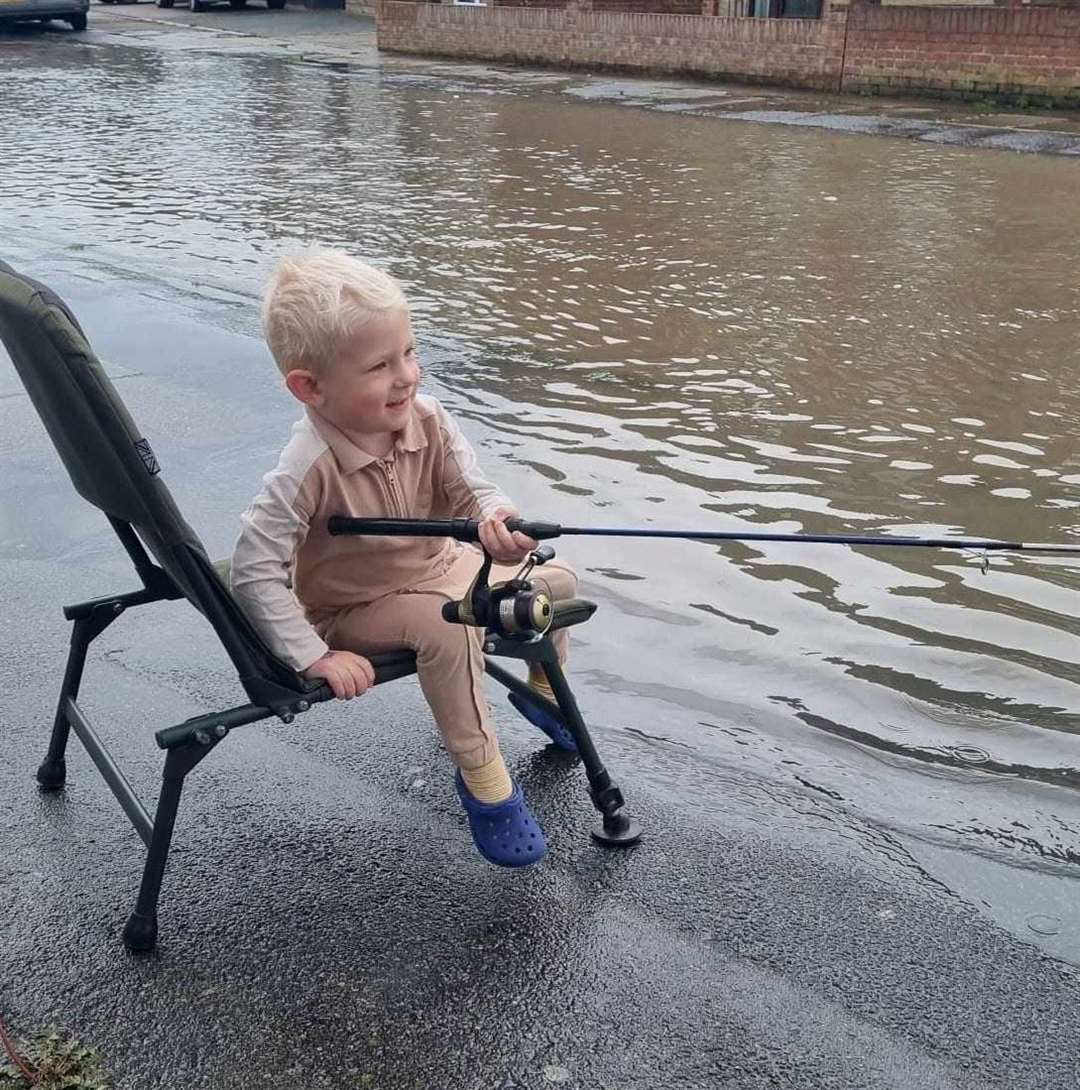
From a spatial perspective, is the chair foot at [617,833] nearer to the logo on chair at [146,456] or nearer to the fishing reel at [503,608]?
the fishing reel at [503,608]

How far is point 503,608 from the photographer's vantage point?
2717mm

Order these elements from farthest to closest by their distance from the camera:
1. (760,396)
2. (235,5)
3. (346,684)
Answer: (235,5), (760,396), (346,684)

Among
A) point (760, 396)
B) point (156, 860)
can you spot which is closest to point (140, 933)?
point (156, 860)

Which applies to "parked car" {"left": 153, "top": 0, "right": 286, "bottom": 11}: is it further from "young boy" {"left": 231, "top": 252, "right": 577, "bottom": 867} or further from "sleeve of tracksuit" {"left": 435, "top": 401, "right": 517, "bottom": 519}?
"young boy" {"left": 231, "top": 252, "right": 577, "bottom": 867}

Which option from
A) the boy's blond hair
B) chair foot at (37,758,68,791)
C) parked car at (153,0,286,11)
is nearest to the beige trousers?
the boy's blond hair

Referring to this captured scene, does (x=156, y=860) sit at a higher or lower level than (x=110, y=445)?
lower

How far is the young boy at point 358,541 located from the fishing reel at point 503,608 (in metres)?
0.06

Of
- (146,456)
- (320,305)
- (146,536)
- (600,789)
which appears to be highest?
(320,305)

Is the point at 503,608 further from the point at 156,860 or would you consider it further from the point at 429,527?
the point at 156,860

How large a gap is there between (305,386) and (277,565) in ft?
1.22

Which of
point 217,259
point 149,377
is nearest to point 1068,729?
point 149,377

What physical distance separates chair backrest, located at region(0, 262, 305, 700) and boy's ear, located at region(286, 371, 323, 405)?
345 mm

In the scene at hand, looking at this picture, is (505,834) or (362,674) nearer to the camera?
(362,674)

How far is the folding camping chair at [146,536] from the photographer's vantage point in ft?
8.57
